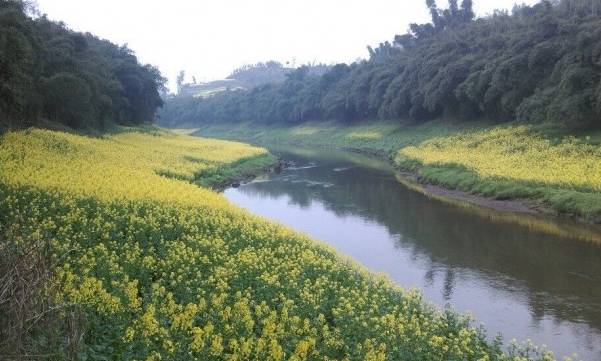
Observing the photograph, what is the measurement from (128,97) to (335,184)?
39.6 metres

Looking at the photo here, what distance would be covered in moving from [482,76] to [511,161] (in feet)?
52.5

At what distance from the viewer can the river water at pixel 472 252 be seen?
1441cm

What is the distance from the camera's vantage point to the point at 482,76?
50906mm

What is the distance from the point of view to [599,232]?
76.2 feet

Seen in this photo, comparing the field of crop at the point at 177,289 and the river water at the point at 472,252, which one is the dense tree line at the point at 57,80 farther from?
the river water at the point at 472,252

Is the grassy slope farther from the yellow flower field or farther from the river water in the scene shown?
the river water

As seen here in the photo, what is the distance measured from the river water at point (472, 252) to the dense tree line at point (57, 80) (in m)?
13.2

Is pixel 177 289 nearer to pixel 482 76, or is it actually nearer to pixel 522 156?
pixel 522 156

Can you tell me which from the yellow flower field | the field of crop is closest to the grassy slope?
the yellow flower field

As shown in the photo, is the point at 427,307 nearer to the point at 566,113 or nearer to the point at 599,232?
the point at 599,232

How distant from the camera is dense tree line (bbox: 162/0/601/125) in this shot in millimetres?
38000

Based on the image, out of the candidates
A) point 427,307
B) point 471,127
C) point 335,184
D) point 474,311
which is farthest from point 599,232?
point 471,127

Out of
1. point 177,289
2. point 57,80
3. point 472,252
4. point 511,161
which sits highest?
point 57,80

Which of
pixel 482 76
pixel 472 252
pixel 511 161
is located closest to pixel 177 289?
pixel 472 252
